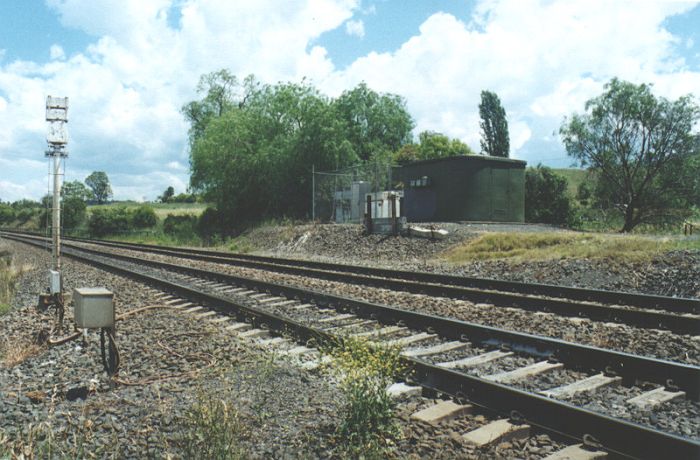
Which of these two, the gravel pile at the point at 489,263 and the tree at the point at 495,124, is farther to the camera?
the tree at the point at 495,124

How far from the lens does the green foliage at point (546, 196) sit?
43000mm

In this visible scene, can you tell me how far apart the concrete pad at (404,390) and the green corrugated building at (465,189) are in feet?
77.2

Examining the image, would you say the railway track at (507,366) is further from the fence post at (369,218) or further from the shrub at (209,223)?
the shrub at (209,223)

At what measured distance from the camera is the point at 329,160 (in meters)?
32.9

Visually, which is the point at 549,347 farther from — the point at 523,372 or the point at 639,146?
the point at 639,146

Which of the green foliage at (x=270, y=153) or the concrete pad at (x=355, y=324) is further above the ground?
the green foliage at (x=270, y=153)

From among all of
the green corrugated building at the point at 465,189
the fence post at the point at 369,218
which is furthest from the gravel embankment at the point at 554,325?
the green corrugated building at the point at 465,189

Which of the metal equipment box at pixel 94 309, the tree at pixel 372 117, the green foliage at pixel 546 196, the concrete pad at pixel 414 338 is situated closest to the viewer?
the metal equipment box at pixel 94 309

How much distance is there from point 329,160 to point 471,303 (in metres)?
25.3

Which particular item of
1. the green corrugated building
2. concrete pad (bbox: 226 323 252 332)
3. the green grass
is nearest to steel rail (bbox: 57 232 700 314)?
the green grass

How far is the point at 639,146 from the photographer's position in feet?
114

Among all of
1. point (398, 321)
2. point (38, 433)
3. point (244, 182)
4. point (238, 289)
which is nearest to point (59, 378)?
point (38, 433)

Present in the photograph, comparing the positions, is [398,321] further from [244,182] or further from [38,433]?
[244,182]

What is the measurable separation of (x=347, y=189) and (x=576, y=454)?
24523mm
